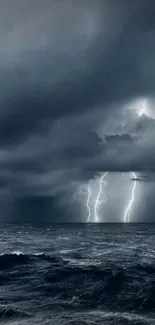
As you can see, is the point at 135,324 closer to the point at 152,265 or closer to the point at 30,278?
the point at 30,278

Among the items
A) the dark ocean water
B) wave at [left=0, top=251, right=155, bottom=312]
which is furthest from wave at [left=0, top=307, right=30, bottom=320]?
wave at [left=0, top=251, right=155, bottom=312]

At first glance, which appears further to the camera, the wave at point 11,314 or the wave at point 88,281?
the wave at point 88,281

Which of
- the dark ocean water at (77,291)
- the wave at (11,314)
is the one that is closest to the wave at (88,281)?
the dark ocean water at (77,291)

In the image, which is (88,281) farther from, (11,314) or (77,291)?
(11,314)

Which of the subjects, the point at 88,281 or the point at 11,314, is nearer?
the point at 11,314

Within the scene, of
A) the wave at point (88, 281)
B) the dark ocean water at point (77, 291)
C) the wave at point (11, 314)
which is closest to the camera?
the wave at point (11, 314)

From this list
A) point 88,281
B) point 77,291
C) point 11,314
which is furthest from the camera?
point 88,281

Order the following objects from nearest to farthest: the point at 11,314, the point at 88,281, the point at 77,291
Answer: the point at 11,314
the point at 77,291
the point at 88,281

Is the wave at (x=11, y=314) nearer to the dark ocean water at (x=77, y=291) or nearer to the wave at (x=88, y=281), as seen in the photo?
the dark ocean water at (x=77, y=291)

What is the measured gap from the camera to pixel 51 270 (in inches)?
1417

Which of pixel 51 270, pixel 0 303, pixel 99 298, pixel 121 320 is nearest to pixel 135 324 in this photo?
pixel 121 320

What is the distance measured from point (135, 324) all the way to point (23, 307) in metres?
8.29

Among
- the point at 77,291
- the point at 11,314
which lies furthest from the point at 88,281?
the point at 11,314

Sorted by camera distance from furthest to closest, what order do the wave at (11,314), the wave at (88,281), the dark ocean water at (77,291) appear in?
the wave at (88,281) < the dark ocean water at (77,291) < the wave at (11,314)
